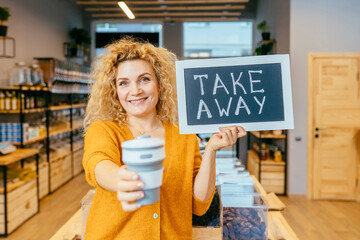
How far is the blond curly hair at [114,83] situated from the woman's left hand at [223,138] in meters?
0.31

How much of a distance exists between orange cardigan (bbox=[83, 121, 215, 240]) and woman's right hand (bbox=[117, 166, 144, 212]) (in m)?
0.26

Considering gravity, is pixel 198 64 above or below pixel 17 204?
above

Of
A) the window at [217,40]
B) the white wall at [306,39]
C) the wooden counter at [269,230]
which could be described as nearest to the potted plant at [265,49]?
the white wall at [306,39]

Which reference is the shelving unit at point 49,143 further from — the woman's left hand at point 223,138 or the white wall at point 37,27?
the woman's left hand at point 223,138

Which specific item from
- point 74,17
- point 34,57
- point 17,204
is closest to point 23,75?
point 34,57

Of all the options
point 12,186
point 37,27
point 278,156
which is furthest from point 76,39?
point 278,156

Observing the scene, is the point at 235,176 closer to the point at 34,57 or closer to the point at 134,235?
the point at 134,235

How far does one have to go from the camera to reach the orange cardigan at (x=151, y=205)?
1.12 meters

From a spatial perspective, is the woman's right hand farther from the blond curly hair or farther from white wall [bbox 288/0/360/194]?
white wall [bbox 288/0/360/194]

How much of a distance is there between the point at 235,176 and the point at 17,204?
2839 millimetres

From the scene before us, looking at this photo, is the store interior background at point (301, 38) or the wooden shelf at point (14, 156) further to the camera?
the store interior background at point (301, 38)

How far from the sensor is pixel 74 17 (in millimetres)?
7914

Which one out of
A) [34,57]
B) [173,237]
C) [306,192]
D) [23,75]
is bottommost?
[306,192]

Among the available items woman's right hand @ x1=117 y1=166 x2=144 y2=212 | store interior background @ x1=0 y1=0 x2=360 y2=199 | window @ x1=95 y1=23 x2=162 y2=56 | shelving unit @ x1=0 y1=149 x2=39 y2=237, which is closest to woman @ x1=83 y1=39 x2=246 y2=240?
woman's right hand @ x1=117 y1=166 x2=144 y2=212
